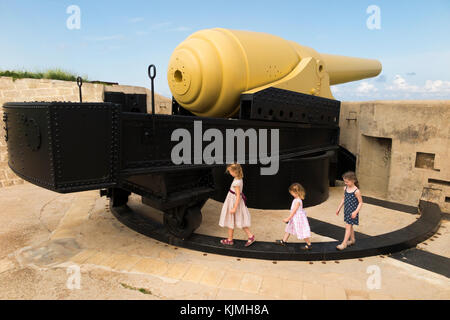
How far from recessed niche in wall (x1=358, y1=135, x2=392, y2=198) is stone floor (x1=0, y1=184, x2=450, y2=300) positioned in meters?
2.53

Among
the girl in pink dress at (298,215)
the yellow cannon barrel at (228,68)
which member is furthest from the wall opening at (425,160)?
the girl in pink dress at (298,215)

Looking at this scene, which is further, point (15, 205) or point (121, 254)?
point (15, 205)

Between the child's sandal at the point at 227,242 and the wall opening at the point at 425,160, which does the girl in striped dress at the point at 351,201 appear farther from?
the wall opening at the point at 425,160

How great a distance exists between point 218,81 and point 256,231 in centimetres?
229

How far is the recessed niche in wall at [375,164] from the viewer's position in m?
7.97

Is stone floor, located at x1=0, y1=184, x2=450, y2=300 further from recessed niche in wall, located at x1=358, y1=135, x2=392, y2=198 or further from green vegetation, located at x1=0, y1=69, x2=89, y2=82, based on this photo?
green vegetation, located at x1=0, y1=69, x2=89, y2=82

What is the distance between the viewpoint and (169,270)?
381 centimetres

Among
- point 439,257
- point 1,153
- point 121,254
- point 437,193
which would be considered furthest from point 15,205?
point 437,193

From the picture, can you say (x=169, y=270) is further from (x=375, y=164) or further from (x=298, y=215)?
(x=375, y=164)

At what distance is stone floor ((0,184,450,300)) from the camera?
3350 mm

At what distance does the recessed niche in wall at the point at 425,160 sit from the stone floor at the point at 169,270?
5.38ft

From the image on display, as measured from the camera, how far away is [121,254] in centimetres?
424

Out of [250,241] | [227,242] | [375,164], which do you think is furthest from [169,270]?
[375,164]

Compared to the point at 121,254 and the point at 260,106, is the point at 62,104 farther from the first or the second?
the point at 260,106
